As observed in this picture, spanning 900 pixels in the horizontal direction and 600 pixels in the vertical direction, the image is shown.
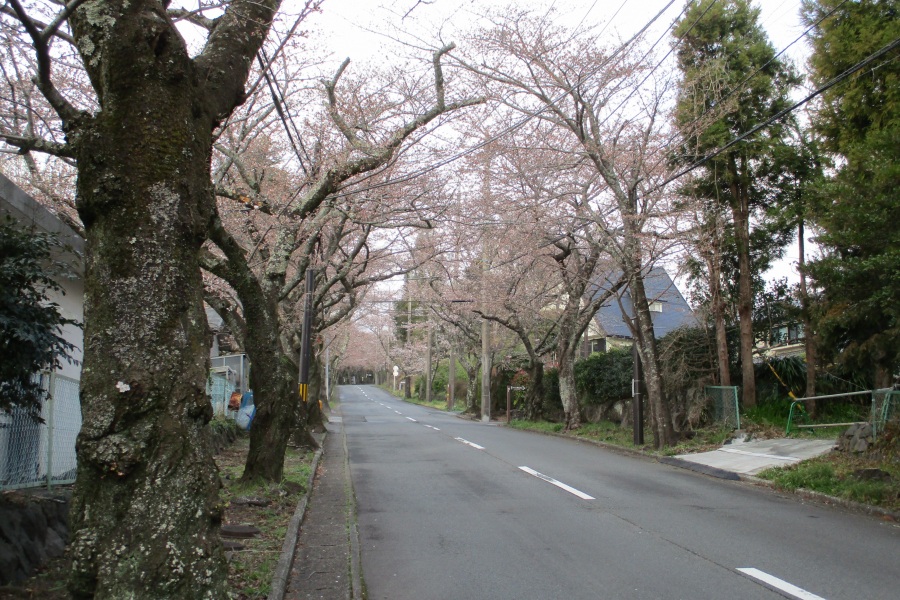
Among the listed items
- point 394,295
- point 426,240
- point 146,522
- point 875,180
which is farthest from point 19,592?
point 394,295

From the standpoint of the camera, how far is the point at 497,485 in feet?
38.4

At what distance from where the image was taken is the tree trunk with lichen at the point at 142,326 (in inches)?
158

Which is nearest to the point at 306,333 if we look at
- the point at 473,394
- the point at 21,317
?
the point at 21,317

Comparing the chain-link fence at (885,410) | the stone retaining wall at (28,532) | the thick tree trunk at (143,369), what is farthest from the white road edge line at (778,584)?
the chain-link fence at (885,410)

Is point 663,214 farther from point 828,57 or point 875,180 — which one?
point 875,180

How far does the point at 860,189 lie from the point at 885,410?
411cm

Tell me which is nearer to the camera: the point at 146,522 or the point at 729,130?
the point at 146,522

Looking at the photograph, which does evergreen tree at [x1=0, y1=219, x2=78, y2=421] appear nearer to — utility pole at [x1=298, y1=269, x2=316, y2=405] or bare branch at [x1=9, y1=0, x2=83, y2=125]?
bare branch at [x1=9, y1=0, x2=83, y2=125]

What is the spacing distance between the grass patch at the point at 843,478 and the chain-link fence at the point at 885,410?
70cm

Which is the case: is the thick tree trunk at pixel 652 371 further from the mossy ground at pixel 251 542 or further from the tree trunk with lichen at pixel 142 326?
the tree trunk with lichen at pixel 142 326

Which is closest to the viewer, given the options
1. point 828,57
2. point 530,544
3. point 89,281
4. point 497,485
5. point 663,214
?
point 89,281

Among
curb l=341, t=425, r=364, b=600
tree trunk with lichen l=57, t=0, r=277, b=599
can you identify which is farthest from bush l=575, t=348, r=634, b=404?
tree trunk with lichen l=57, t=0, r=277, b=599

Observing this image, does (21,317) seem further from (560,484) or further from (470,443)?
(470,443)

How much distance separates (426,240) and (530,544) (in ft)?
61.3
